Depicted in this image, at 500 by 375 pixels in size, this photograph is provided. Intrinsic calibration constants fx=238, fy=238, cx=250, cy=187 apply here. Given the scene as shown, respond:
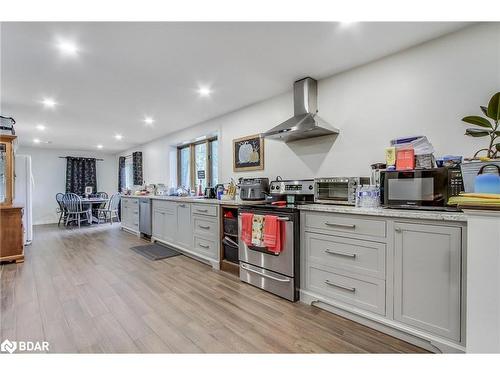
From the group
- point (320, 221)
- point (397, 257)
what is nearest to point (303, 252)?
point (320, 221)

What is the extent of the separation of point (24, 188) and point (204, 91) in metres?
4.05

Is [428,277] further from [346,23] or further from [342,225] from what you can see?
[346,23]

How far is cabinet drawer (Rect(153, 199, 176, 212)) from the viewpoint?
4.02 m

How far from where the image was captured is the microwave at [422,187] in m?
1.64

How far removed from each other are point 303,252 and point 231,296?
83cm

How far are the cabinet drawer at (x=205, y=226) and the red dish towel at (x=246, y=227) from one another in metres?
0.61

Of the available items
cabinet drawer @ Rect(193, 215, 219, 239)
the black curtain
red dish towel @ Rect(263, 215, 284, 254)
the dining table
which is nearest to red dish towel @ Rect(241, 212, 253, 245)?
red dish towel @ Rect(263, 215, 284, 254)

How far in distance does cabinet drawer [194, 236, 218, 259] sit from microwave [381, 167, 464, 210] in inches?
83.2

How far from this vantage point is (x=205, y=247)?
3289 millimetres

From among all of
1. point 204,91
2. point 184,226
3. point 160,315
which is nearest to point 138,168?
point 184,226

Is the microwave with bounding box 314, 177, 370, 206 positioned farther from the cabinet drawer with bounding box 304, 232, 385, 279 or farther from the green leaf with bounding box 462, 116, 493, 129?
the green leaf with bounding box 462, 116, 493, 129
